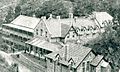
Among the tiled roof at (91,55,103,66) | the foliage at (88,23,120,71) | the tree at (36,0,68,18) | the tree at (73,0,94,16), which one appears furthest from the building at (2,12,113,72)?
the tree at (73,0,94,16)

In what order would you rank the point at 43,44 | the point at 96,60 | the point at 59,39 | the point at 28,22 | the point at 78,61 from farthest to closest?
the point at 28,22, the point at 59,39, the point at 43,44, the point at 96,60, the point at 78,61

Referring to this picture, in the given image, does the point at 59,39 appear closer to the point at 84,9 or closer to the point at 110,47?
the point at 110,47

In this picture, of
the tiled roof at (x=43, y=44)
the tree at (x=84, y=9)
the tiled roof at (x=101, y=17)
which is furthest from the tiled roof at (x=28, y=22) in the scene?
the tree at (x=84, y=9)

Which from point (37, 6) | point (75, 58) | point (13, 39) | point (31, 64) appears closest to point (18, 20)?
point (13, 39)

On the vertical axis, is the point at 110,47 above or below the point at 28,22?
above

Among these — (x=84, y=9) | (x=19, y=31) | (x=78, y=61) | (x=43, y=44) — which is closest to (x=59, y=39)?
(x=43, y=44)

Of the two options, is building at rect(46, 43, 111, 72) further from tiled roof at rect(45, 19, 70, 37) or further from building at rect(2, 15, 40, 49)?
building at rect(2, 15, 40, 49)

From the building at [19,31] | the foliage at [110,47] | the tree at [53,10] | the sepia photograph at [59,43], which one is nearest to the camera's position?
the sepia photograph at [59,43]

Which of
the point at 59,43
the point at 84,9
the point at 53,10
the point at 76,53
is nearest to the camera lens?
the point at 76,53

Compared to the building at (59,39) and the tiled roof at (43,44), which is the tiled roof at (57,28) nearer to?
the building at (59,39)
